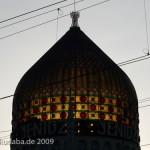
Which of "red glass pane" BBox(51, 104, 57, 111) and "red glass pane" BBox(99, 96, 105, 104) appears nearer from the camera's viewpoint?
"red glass pane" BBox(51, 104, 57, 111)

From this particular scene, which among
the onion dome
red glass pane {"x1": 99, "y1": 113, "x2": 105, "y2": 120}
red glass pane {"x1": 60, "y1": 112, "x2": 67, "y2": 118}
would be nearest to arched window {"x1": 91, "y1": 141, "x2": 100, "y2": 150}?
the onion dome

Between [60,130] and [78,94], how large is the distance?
5.25 metres

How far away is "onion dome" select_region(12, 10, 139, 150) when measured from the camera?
62.6 metres

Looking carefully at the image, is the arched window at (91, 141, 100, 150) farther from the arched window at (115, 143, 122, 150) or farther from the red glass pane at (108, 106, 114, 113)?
the red glass pane at (108, 106, 114, 113)

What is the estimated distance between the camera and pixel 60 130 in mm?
61750

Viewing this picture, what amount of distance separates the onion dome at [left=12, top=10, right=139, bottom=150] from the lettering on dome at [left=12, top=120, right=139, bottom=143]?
0.41 ft

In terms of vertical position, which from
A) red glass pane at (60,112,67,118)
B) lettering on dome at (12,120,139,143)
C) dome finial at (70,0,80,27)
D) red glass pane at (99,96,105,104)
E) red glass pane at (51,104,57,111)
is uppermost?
dome finial at (70,0,80,27)

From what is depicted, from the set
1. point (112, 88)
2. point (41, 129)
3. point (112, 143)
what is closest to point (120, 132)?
point (112, 143)

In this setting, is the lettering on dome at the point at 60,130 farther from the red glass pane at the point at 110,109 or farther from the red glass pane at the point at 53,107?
the red glass pane at the point at 53,107

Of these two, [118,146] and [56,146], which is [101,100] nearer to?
[118,146]

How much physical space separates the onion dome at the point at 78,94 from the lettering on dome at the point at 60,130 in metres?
0.12

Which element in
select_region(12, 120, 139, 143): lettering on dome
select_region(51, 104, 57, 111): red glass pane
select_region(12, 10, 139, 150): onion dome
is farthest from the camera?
select_region(51, 104, 57, 111): red glass pane

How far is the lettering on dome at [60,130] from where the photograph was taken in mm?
61812

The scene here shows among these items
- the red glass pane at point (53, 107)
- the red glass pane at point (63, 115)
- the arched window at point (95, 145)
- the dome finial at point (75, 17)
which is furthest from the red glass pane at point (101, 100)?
the dome finial at point (75, 17)
